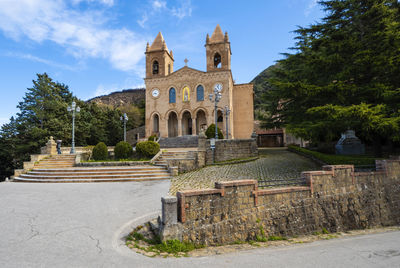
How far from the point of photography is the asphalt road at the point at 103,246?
332cm

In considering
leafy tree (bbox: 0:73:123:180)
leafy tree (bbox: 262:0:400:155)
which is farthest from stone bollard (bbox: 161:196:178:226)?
leafy tree (bbox: 0:73:123:180)

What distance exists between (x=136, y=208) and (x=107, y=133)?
32.1 meters

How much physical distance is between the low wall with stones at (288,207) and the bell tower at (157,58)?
93.5ft

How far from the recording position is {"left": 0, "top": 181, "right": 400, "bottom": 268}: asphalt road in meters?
3.32

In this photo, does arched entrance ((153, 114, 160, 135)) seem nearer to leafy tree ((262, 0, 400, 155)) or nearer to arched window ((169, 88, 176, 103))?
arched window ((169, 88, 176, 103))

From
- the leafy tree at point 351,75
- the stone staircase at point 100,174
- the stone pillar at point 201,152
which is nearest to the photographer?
the leafy tree at point 351,75

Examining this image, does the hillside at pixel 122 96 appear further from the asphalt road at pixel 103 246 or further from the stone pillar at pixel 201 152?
the asphalt road at pixel 103 246

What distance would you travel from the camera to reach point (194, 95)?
29.8 metres

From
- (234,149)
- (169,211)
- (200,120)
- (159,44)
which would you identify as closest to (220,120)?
(200,120)

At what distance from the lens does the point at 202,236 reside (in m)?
4.52

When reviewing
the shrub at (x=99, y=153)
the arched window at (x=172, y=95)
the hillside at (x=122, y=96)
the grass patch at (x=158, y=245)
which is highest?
the hillside at (x=122, y=96)

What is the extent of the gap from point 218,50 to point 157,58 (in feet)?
30.3

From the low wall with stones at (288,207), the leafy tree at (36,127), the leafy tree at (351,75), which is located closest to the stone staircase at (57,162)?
the leafy tree at (36,127)

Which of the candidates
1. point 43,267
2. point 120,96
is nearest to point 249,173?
point 43,267
